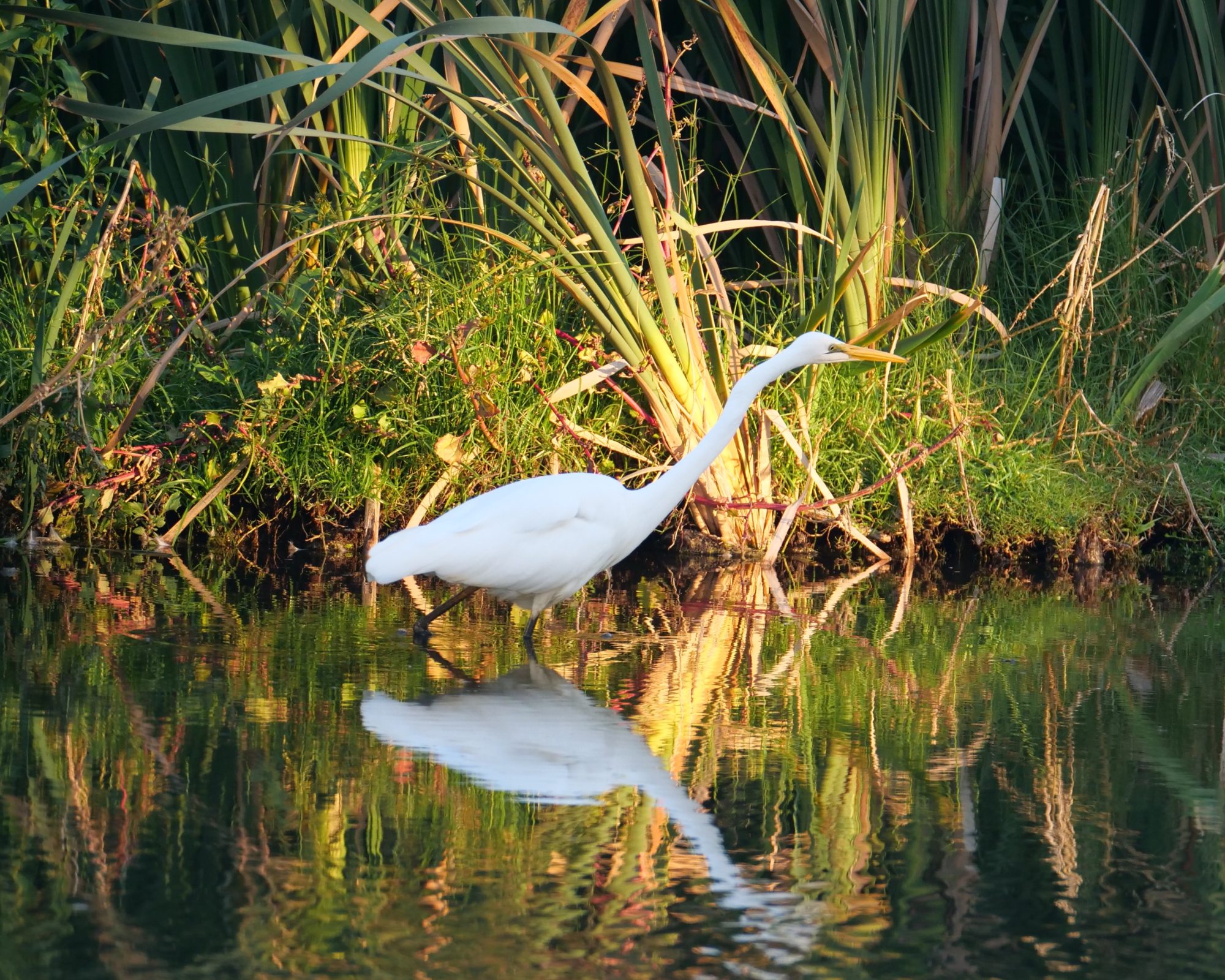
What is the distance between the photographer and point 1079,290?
20.7 ft

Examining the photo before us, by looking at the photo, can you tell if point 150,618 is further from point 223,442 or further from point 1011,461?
point 1011,461

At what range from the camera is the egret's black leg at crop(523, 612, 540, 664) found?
14.8 feet

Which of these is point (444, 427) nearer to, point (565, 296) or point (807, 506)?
point (565, 296)

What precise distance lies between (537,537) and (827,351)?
3.82 ft

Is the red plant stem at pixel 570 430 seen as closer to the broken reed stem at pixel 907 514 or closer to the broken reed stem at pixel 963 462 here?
the broken reed stem at pixel 907 514

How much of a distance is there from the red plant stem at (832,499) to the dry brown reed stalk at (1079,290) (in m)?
0.61

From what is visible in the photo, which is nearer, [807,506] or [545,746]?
[545,746]

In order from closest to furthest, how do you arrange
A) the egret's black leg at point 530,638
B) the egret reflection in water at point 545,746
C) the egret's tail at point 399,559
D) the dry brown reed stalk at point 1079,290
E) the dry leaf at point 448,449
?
the egret reflection in water at point 545,746 → the egret's tail at point 399,559 → the egret's black leg at point 530,638 → the dry leaf at point 448,449 → the dry brown reed stalk at point 1079,290

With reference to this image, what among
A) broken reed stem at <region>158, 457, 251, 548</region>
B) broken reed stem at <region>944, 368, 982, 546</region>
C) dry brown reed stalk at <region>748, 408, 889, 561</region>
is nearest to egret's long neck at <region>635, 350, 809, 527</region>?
dry brown reed stalk at <region>748, 408, 889, 561</region>

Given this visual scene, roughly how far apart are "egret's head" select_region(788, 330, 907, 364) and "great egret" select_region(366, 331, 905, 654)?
0.37 metres

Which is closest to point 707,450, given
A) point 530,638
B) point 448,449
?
point 530,638

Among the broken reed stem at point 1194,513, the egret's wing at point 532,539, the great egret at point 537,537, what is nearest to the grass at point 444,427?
the broken reed stem at point 1194,513

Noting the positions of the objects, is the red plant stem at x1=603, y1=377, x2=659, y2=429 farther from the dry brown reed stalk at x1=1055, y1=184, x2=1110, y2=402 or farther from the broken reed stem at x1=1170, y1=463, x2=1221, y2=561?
the broken reed stem at x1=1170, y1=463, x2=1221, y2=561

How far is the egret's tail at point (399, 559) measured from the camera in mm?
4211
